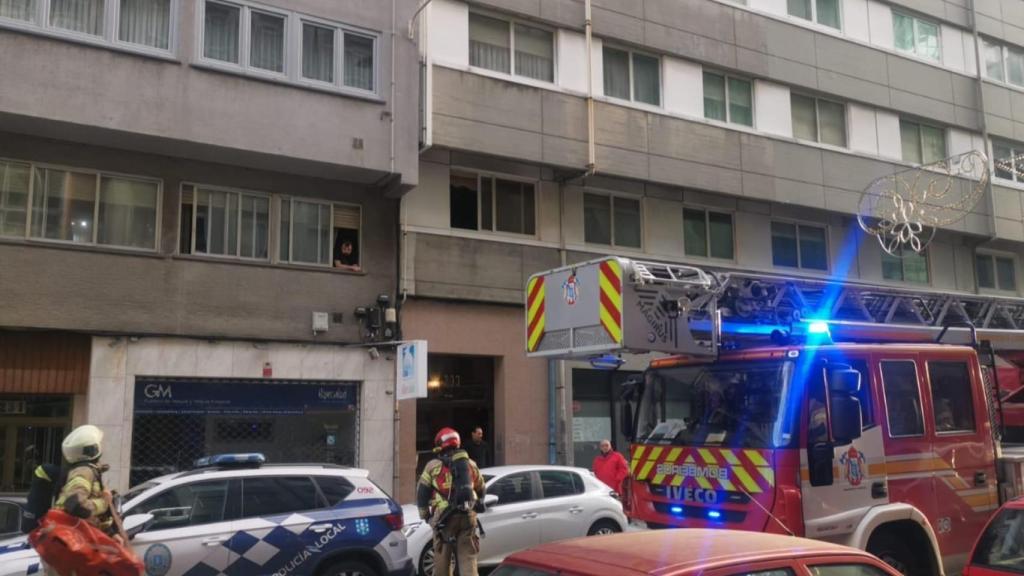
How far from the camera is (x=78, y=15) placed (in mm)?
13891

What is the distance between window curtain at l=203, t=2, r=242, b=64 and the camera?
14891 millimetres

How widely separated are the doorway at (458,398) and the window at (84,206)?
5723 millimetres

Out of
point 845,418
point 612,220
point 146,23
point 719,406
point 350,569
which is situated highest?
point 146,23

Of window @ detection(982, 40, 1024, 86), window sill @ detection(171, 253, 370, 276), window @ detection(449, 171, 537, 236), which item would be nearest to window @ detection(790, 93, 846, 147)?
window @ detection(982, 40, 1024, 86)

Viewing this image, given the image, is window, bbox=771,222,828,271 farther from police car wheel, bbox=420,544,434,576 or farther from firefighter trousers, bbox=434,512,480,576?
firefighter trousers, bbox=434,512,480,576

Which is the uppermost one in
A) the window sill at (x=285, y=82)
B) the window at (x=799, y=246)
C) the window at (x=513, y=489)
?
the window sill at (x=285, y=82)

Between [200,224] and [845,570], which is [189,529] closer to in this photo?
[845,570]

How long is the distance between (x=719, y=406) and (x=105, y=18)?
11.3m

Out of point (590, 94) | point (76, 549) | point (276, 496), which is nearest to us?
point (76, 549)

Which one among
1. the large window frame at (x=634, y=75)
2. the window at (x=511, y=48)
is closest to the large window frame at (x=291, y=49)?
Result: the window at (x=511, y=48)

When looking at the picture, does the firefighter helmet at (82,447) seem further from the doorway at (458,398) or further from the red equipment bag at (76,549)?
the doorway at (458,398)

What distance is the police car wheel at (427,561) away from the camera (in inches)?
437

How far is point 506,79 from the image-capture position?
57.3ft

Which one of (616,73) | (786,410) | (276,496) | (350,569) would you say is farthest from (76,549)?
(616,73)
